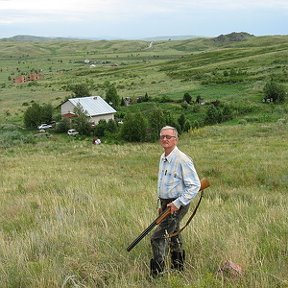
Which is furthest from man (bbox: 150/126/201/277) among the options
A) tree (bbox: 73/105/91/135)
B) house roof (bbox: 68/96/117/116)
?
house roof (bbox: 68/96/117/116)

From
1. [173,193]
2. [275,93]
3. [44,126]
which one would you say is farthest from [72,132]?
[173,193]

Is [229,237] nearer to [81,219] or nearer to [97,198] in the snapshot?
[81,219]

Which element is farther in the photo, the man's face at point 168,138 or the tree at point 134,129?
the tree at point 134,129

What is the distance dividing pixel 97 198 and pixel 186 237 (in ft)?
12.0

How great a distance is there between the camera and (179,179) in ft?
15.5

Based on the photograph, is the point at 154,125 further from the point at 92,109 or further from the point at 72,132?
the point at 92,109

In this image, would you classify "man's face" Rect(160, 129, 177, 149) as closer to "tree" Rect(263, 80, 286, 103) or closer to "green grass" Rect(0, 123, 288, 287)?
"green grass" Rect(0, 123, 288, 287)

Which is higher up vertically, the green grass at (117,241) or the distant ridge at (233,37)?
the distant ridge at (233,37)

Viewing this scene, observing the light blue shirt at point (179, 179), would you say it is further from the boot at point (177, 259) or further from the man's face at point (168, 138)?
the boot at point (177, 259)

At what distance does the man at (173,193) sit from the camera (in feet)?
15.2

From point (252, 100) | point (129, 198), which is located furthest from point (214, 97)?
point (129, 198)

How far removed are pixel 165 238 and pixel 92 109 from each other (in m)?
39.8

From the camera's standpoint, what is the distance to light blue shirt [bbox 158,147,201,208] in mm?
4621

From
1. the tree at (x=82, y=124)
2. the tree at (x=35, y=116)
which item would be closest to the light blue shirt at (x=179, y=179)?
the tree at (x=82, y=124)
